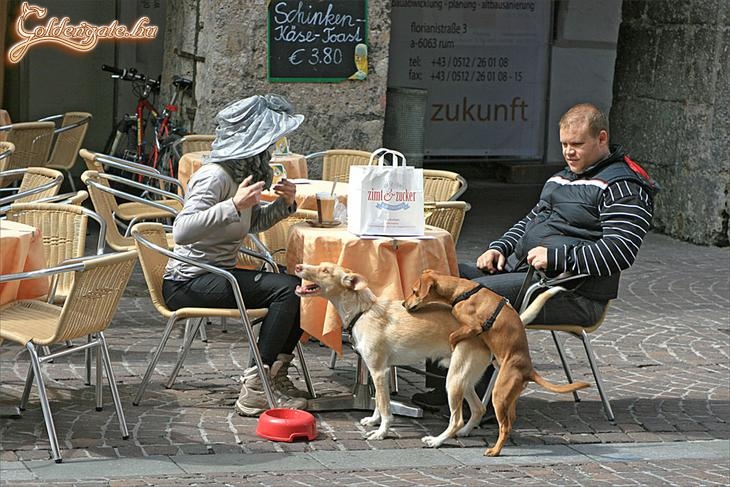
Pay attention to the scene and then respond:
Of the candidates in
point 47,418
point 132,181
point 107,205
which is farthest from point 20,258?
point 132,181

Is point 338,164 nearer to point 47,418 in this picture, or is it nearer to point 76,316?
point 76,316

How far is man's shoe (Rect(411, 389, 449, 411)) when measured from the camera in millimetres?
6379

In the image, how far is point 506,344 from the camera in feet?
18.9

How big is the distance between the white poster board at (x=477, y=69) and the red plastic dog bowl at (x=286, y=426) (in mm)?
8465

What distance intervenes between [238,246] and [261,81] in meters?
4.30

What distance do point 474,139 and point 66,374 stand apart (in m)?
8.33

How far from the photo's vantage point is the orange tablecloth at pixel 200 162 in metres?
8.62

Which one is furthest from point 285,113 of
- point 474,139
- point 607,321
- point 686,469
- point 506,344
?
point 474,139

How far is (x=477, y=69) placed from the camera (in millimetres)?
14383

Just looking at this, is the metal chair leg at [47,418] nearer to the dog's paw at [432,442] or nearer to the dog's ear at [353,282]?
the dog's ear at [353,282]

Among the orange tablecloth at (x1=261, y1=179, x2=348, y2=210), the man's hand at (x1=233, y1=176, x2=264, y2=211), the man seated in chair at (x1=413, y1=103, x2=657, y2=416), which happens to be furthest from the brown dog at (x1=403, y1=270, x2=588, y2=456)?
the orange tablecloth at (x1=261, y1=179, x2=348, y2=210)

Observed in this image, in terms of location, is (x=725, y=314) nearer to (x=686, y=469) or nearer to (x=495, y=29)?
(x=686, y=469)

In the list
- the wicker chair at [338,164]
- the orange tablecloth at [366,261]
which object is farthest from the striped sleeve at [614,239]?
the wicker chair at [338,164]

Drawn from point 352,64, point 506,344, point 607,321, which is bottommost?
point 607,321
